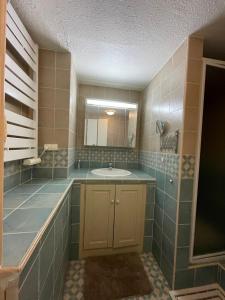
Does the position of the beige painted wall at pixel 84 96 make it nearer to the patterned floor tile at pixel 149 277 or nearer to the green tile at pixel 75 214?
the green tile at pixel 75 214

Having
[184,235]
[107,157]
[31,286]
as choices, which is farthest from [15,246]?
[107,157]

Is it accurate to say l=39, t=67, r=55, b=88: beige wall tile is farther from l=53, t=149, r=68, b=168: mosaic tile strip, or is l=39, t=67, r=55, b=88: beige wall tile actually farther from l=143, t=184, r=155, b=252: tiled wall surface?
l=143, t=184, r=155, b=252: tiled wall surface

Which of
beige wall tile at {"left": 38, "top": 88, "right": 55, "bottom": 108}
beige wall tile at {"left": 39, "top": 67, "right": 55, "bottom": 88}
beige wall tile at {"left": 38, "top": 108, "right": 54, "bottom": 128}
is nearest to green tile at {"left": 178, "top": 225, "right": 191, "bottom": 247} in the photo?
beige wall tile at {"left": 38, "top": 108, "right": 54, "bottom": 128}

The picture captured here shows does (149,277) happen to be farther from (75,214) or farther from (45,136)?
(45,136)

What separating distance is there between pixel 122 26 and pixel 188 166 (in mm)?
1185

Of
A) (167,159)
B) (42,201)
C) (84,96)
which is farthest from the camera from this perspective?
(84,96)

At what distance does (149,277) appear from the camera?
1428 millimetres

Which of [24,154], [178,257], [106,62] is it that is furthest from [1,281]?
[106,62]

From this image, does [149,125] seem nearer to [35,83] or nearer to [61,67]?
[61,67]

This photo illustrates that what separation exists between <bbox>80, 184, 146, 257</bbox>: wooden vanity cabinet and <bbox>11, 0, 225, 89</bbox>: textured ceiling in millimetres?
1304

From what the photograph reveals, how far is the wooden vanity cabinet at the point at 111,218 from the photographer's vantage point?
1.62 m

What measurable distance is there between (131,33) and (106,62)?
0.50 m

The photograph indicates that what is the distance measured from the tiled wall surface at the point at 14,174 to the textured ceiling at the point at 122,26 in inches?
42.6

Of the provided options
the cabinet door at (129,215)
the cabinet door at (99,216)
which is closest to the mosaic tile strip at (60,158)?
the cabinet door at (99,216)
